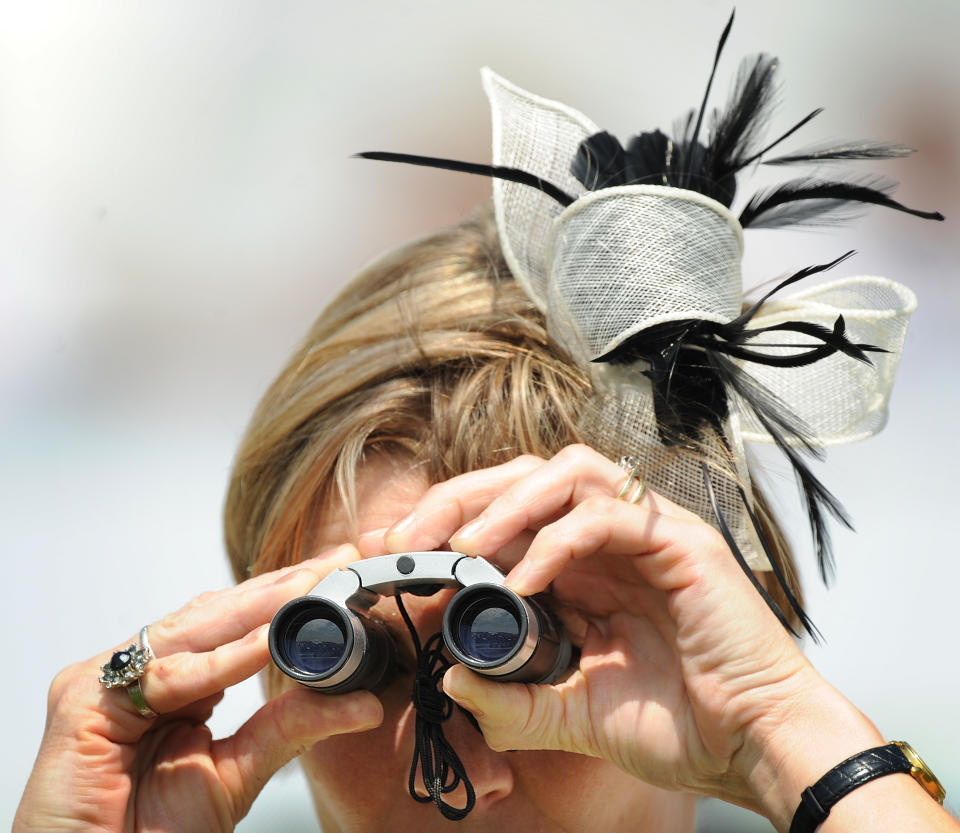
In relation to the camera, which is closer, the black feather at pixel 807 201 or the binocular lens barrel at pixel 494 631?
the binocular lens barrel at pixel 494 631

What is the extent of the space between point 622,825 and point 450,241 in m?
0.78

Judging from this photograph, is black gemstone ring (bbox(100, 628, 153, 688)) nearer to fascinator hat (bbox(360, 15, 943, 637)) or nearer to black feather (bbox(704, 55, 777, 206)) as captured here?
fascinator hat (bbox(360, 15, 943, 637))

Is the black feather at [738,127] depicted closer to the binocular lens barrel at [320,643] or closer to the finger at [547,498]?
the finger at [547,498]

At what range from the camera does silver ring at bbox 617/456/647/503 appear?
0.93 meters

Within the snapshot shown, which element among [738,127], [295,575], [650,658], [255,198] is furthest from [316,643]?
[255,198]

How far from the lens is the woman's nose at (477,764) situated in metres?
0.98

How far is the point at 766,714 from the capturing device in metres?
0.88

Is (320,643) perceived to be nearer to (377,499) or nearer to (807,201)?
(377,499)

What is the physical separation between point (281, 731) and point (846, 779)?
1.77 ft

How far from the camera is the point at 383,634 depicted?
37.3 inches

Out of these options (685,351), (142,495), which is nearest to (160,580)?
(142,495)

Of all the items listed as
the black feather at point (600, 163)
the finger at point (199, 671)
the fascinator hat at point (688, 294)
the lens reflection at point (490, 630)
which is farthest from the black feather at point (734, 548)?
the finger at point (199, 671)

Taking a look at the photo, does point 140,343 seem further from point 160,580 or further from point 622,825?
point 622,825

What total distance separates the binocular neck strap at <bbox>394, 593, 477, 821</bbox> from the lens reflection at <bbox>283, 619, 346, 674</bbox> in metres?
0.08
